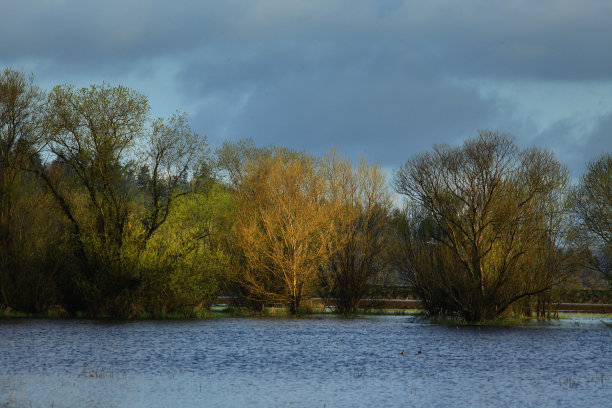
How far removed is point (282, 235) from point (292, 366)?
2802cm

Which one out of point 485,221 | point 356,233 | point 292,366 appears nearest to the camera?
point 292,366

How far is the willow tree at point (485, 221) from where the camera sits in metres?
46.8

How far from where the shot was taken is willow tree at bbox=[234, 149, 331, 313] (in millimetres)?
53094

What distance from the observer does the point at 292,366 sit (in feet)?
84.7

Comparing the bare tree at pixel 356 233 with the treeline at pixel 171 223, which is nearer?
the treeline at pixel 171 223

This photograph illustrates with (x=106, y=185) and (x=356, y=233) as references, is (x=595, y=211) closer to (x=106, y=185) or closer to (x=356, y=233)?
(x=356, y=233)

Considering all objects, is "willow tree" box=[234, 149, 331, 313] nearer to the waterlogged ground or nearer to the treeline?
the treeline

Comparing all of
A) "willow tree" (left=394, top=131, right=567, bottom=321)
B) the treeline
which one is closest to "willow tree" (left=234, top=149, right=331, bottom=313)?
the treeline

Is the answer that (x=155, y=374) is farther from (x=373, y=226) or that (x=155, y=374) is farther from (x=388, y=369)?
(x=373, y=226)

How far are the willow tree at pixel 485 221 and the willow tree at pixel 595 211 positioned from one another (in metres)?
3.67

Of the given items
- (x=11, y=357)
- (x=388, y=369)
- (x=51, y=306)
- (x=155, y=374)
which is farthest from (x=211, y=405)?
(x=51, y=306)

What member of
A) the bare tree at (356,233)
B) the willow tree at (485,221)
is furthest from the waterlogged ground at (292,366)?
the bare tree at (356,233)

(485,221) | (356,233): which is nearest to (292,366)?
(485,221)

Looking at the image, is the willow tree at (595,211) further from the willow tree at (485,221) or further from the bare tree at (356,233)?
the bare tree at (356,233)
